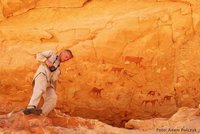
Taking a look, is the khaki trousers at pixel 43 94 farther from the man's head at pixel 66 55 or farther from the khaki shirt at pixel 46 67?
the man's head at pixel 66 55

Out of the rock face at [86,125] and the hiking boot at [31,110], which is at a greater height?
the hiking boot at [31,110]

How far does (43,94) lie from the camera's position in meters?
7.11

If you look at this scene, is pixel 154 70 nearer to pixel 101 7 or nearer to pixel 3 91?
pixel 101 7

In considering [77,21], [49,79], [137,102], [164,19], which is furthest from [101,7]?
[49,79]

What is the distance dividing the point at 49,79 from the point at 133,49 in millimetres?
2615

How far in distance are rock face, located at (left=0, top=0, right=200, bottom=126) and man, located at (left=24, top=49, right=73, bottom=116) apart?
2.13 m

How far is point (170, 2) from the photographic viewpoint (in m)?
9.62

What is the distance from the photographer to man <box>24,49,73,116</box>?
274 inches

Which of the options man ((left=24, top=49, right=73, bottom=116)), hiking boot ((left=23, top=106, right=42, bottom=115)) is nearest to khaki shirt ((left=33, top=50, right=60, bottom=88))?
man ((left=24, top=49, right=73, bottom=116))

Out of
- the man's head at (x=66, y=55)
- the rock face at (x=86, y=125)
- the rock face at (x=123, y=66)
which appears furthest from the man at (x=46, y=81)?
the rock face at (x=123, y=66)

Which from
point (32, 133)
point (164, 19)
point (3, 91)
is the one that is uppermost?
point (164, 19)

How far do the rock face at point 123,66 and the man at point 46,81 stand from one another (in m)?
2.13

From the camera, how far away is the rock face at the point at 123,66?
30.6 ft

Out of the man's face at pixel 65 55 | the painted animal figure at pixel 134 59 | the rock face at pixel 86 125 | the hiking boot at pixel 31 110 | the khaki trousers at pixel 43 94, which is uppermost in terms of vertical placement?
the painted animal figure at pixel 134 59
